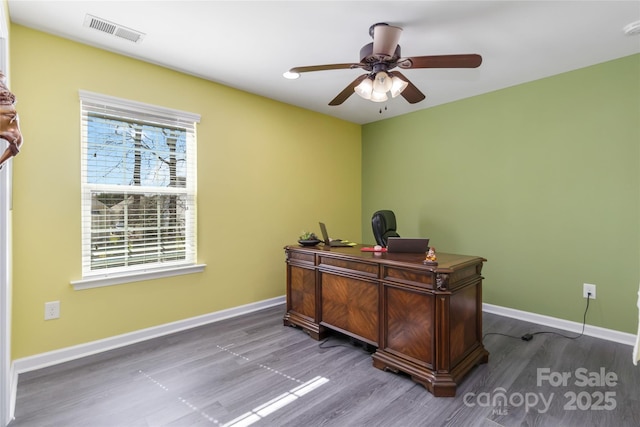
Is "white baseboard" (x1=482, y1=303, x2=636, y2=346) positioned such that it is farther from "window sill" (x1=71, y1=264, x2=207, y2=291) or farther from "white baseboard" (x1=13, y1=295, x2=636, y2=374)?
"window sill" (x1=71, y1=264, x2=207, y2=291)

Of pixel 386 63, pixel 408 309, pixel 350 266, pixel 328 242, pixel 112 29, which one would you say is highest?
pixel 112 29

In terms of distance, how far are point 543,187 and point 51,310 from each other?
180 inches

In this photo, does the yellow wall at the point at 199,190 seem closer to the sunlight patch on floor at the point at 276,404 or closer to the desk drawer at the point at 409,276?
the sunlight patch on floor at the point at 276,404

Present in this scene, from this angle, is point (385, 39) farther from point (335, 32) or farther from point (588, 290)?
point (588, 290)

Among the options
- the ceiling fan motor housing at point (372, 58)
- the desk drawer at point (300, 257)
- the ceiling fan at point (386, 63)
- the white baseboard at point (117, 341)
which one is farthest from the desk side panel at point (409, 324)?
the white baseboard at point (117, 341)

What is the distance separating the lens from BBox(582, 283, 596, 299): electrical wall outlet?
2.92 metres

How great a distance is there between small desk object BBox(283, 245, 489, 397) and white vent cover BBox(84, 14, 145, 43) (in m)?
2.29

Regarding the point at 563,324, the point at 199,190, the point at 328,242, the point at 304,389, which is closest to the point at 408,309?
the point at 304,389

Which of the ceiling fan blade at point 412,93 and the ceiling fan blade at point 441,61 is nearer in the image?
the ceiling fan blade at point 441,61

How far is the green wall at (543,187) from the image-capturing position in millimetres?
2781

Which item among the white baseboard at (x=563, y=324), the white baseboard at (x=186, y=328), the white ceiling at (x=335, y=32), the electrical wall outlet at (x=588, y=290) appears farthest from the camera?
the electrical wall outlet at (x=588, y=290)

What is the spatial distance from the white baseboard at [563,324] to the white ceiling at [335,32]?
8.06ft

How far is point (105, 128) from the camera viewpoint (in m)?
2.67

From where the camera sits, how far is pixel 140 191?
2842 millimetres
